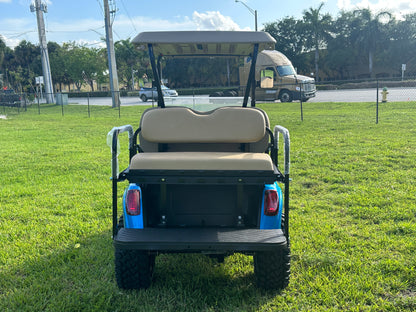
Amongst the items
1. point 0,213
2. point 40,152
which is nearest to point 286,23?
point 40,152

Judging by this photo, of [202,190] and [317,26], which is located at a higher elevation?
[317,26]

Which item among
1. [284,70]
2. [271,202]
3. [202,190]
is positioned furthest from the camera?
[284,70]

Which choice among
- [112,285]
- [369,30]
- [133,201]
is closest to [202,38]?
[133,201]

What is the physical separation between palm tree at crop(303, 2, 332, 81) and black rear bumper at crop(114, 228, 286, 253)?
168 ft

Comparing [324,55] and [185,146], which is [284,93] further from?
[324,55]

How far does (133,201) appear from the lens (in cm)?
275

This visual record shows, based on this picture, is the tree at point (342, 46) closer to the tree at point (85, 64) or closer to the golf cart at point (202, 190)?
the tree at point (85, 64)

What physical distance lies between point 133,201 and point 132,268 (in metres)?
0.49

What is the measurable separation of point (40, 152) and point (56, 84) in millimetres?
70746

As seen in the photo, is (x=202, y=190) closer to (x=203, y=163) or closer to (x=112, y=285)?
(x=203, y=163)

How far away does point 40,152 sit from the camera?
8.70 metres

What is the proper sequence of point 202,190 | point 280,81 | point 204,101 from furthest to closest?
point 280,81 → point 204,101 → point 202,190

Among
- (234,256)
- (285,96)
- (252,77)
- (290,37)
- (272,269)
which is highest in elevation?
(290,37)

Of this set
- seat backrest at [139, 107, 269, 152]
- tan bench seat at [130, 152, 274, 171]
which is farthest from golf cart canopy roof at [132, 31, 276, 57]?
tan bench seat at [130, 152, 274, 171]
